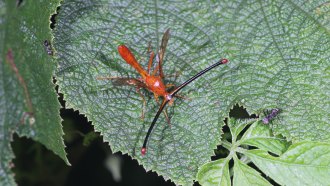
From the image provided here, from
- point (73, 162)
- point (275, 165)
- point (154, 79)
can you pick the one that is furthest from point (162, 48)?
point (73, 162)

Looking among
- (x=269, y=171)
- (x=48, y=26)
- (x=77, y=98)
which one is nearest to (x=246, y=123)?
(x=269, y=171)

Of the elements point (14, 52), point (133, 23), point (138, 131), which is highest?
point (133, 23)

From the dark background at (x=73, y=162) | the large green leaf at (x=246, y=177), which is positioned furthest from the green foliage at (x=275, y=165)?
the dark background at (x=73, y=162)

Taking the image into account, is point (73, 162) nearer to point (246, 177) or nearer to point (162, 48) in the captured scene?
point (162, 48)

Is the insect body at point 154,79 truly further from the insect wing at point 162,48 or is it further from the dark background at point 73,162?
the dark background at point 73,162

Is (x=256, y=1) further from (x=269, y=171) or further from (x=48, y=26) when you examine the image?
(x=48, y=26)

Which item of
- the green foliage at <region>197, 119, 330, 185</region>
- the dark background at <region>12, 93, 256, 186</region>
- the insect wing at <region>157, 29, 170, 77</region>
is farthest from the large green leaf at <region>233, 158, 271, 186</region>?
the dark background at <region>12, 93, 256, 186</region>
